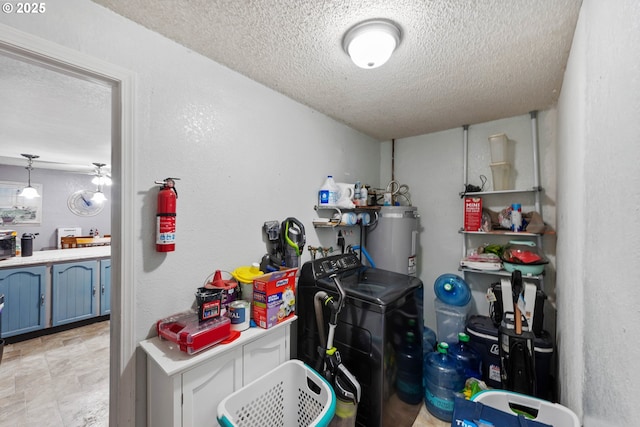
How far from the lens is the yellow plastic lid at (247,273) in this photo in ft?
4.80

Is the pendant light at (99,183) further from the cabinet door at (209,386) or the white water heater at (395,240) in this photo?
the white water heater at (395,240)

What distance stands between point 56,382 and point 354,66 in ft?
11.7

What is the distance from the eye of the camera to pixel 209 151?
141 centimetres

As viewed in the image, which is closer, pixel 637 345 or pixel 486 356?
pixel 637 345

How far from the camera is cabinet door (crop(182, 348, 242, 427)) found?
1.04 meters

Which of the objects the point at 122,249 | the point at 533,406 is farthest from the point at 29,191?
the point at 533,406

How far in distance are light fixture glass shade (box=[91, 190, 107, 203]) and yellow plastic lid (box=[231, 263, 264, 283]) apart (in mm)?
4345

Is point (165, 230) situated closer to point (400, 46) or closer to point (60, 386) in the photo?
point (400, 46)

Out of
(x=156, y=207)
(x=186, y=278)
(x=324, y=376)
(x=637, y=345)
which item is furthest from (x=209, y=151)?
(x=637, y=345)

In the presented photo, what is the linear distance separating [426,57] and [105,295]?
4634 millimetres

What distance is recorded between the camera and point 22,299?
2.79 m

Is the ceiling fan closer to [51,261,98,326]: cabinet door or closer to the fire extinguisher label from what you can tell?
[51,261,98,326]: cabinet door

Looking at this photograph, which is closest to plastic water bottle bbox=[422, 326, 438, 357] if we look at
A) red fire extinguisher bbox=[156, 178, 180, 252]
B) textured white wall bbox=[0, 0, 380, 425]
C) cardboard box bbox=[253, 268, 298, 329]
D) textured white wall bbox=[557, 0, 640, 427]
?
→ textured white wall bbox=[557, 0, 640, 427]

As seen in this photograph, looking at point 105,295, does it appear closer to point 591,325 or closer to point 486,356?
point 486,356
